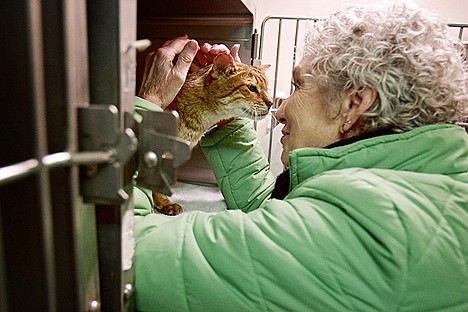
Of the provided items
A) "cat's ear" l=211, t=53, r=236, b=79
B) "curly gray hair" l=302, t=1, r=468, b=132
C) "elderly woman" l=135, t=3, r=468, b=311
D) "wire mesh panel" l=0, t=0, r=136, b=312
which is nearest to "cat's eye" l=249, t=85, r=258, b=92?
"cat's ear" l=211, t=53, r=236, b=79

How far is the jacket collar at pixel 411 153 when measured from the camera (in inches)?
21.3

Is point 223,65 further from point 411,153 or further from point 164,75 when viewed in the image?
point 411,153

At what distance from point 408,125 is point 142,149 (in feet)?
1.64

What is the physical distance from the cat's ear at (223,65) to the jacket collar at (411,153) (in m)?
0.59

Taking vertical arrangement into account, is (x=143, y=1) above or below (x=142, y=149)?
above

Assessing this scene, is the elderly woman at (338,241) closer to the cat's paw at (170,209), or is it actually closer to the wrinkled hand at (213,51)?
the cat's paw at (170,209)

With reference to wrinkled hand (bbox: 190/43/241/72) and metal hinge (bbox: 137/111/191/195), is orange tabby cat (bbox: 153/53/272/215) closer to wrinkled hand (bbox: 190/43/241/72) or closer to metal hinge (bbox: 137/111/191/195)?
wrinkled hand (bbox: 190/43/241/72)

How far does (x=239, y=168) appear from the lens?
3.32ft

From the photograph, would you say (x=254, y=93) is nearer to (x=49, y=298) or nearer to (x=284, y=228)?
(x=284, y=228)

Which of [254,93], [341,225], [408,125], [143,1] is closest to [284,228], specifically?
[341,225]

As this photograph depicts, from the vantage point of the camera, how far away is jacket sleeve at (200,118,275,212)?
997mm

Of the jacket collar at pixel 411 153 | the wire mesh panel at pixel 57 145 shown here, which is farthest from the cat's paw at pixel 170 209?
the wire mesh panel at pixel 57 145

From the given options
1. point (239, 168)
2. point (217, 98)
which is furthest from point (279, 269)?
point (217, 98)

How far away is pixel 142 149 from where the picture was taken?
0.32 meters
